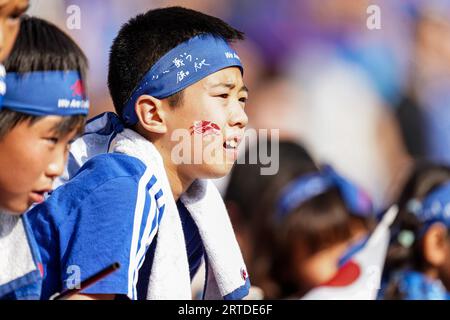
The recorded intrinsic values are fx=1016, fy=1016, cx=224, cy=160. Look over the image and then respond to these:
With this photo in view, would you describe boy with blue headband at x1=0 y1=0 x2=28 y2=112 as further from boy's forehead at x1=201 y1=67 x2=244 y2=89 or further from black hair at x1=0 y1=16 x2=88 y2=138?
boy's forehead at x1=201 y1=67 x2=244 y2=89

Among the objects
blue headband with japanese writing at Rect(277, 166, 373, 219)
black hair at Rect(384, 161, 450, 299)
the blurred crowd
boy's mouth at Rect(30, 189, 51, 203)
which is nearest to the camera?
boy's mouth at Rect(30, 189, 51, 203)

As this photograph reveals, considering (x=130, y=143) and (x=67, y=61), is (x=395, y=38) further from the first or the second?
(x=67, y=61)

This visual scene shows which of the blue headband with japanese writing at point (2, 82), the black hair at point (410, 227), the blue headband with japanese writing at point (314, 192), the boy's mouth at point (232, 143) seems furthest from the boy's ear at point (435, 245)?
the blue headband with japanese writing at point (2, 82)

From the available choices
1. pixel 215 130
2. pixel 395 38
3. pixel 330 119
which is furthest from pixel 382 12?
pixel 215 130

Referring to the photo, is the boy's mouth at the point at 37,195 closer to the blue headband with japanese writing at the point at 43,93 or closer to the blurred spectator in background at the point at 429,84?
the blue headband with japanese writing at the point at 43,93

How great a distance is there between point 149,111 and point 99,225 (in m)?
0.48

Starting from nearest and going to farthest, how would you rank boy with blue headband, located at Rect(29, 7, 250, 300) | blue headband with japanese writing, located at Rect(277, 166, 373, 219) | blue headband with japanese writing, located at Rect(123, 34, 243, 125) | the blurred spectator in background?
boy with blue headband, located at Rect(29, 7, 250, 300)
blue headband with japanese writing, located at Rect(123, 34, 243, 125)
blue headband with japanese writing, located at Rect(277, 166, 373, 219)
the blurred spectator in background

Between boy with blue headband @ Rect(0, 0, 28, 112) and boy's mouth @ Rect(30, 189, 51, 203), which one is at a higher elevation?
boy with blue headband @ Rect(0, 0, 28, 112)

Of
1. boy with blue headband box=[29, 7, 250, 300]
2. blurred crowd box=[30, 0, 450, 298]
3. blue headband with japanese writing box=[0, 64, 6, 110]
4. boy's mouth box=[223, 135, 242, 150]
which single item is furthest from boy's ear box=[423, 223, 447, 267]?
blue headband with japanese writing box=[0, 64, 6, 110]

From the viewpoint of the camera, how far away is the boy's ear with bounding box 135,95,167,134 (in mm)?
2697

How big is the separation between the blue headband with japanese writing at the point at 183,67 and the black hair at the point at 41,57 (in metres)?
0.40

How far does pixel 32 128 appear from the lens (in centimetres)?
221

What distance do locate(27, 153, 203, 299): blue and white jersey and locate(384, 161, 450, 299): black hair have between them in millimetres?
1556

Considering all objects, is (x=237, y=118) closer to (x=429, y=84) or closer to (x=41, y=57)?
(x=41, y=57)
